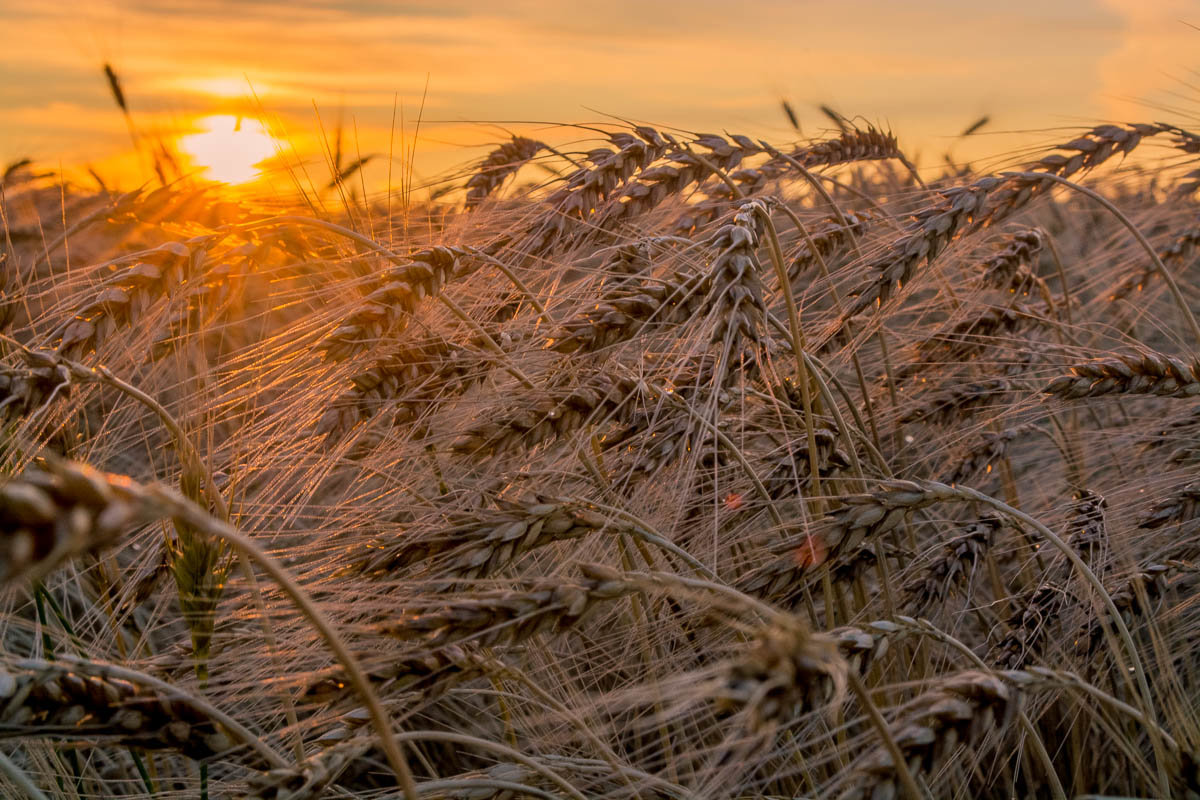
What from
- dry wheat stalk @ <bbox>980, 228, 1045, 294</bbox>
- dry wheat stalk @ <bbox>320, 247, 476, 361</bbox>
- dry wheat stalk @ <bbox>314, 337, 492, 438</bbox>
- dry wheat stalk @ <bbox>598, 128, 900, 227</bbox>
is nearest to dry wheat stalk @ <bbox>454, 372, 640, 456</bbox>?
dry wheat stalk @ <bbox>314, 337, 492, 438</bbox>

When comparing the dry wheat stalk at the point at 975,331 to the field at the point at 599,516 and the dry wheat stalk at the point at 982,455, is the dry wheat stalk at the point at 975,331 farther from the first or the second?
the dry wheat stalk at the point at 982,455

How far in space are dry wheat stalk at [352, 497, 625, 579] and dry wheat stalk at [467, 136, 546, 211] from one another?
4.96 feet

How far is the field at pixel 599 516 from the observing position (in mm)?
1099

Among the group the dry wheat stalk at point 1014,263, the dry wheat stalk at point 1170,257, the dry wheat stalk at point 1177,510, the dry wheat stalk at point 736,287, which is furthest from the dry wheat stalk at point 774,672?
the dry wheat stalk at point 1170,257

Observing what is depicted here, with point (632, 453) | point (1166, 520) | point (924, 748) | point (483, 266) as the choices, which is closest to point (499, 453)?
point (632, 453)

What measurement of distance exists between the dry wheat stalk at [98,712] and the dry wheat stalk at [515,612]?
26cm

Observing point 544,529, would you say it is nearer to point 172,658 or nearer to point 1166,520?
point 172,658

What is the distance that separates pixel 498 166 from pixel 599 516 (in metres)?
1.65

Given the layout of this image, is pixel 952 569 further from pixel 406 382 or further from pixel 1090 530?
pixel 406 382

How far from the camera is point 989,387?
2.33m

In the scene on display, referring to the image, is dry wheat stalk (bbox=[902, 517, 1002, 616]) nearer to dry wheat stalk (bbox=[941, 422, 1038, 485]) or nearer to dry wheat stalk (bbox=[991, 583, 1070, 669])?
dry wheat stalk (bbox=[991, 583, 1070, 669])

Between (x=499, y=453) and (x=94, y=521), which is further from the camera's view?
(x=499, y=453)

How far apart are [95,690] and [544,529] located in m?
0.59

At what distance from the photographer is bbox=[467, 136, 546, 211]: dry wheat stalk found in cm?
272
